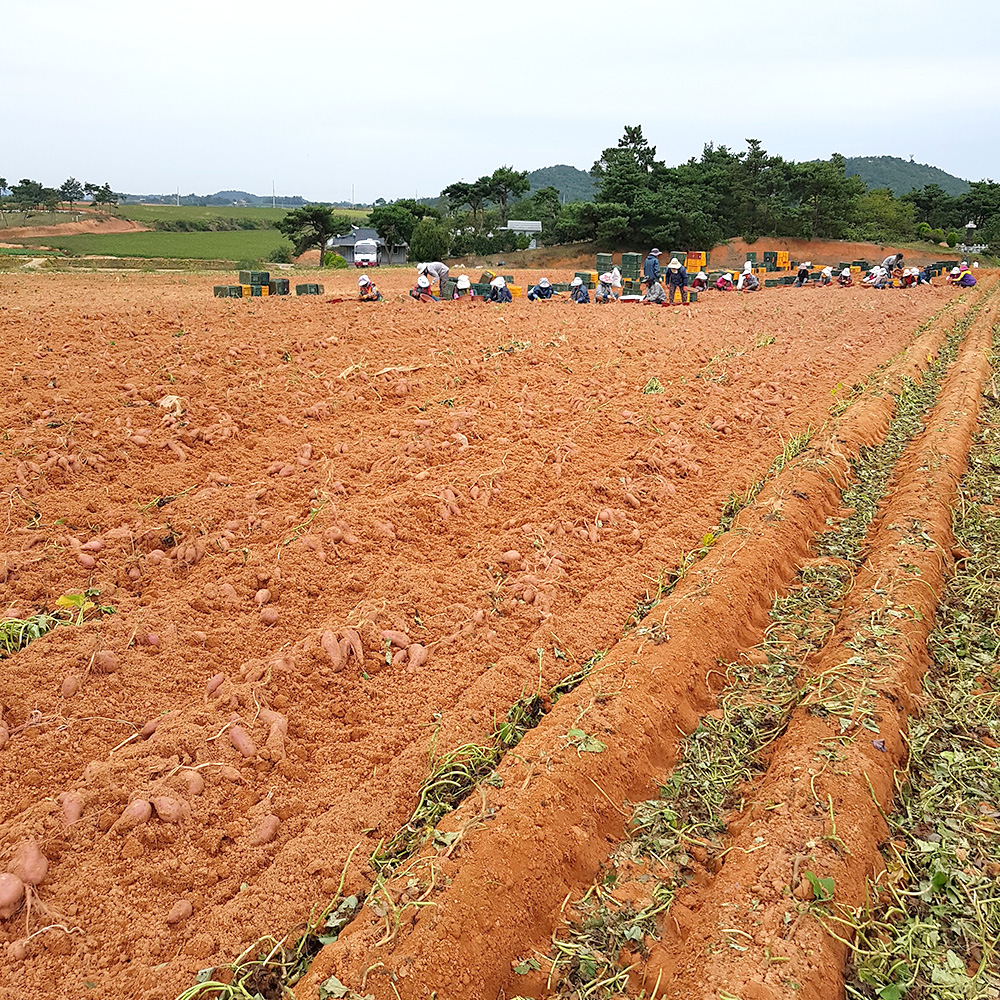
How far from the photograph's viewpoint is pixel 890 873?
3.05 metres

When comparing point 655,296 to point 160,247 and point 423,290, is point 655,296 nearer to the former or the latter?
point 423,290

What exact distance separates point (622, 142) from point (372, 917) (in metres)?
45.7

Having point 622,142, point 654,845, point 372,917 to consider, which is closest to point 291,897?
point 372,917

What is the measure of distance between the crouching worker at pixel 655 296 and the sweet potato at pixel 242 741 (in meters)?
18.5

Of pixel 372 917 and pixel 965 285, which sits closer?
pixel 372 917

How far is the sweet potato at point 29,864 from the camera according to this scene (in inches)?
110

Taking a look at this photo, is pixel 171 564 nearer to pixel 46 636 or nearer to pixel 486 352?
pixel 46 636

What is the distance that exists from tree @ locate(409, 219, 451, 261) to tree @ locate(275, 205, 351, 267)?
29.7 feet

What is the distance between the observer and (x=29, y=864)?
2834 mm

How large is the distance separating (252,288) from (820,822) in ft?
56.8

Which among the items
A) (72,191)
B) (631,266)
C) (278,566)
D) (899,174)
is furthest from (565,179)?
(278,566)

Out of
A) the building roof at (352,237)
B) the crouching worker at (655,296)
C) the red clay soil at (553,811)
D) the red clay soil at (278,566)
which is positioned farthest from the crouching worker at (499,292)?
the building roof at (352,237)

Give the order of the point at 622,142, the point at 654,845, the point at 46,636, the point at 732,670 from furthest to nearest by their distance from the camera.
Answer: the point at 622,142 < the point at 732,670 < the point at 46,636 < the point at 654,845

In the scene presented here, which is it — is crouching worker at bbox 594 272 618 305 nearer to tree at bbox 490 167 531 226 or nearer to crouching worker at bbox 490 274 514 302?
crouching worker at bbox 490 274 514 302
